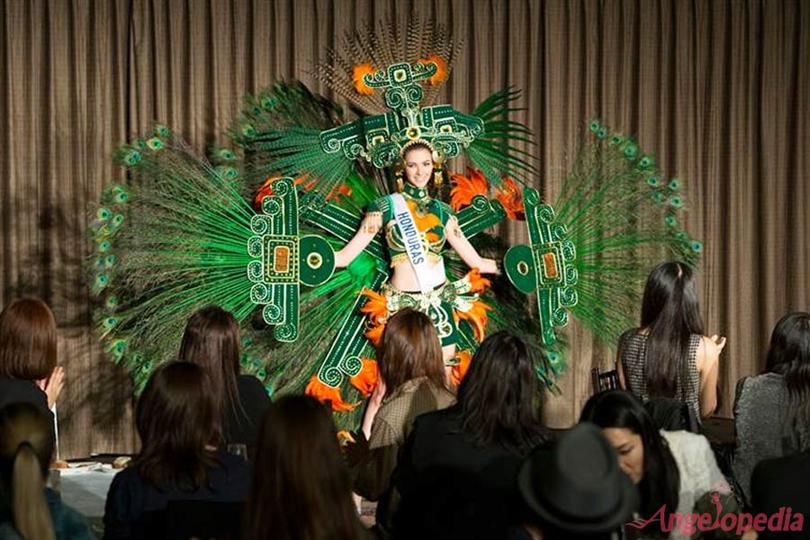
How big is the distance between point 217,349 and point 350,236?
7.22 ft

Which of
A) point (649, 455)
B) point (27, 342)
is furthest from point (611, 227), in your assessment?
point (649, 455)

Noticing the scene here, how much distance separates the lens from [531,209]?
5.91 meters

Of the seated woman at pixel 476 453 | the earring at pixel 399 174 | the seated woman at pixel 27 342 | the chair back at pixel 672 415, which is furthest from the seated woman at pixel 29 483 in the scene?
the earring at pixel 399 174

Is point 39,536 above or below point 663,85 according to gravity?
below

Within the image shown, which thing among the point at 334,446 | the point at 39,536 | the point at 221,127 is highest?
the point at 221,127

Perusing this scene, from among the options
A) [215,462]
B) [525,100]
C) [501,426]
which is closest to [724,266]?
[525,100]

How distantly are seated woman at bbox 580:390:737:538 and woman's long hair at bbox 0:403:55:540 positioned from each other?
3.95 ft

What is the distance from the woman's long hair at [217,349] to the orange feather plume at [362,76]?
87.4 inches

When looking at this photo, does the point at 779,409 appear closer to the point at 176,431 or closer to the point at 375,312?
the point at 176,431

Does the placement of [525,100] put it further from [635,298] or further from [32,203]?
[32,203]

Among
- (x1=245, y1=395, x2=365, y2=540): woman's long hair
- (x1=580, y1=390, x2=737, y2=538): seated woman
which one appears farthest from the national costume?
(x1=245, y1=395, x2=365, y2=540): woman's long hair

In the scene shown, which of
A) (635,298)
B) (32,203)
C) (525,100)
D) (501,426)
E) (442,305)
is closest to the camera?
(501,426)

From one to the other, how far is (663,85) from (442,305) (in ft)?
8.65

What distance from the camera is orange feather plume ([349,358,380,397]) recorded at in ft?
18.8
